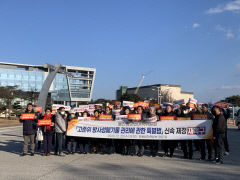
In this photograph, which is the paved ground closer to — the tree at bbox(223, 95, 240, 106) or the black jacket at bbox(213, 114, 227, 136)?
the black jacket at bbox(213, 114, 227, 136)

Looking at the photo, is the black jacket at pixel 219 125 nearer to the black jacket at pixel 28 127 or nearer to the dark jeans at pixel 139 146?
the dark jeans at pixel 139 146

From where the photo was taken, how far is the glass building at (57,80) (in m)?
90.2

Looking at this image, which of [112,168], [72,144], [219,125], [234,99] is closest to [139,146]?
[112,168]

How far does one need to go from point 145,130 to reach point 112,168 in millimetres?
2583

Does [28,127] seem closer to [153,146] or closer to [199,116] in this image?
[153,146]

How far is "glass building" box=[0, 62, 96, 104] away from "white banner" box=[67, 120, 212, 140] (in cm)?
7486

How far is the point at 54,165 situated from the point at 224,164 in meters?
5.45

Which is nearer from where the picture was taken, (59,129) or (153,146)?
(153,146)

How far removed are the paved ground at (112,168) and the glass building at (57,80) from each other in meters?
76.1

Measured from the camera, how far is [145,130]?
33.7 feet

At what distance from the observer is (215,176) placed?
7086 mm

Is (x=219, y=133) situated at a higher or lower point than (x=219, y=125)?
lower

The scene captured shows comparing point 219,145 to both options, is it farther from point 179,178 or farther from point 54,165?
point 54,165

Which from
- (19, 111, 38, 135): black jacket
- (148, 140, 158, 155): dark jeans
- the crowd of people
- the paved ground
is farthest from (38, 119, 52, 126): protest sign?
(148, 140, 158, 155): dark jeans
